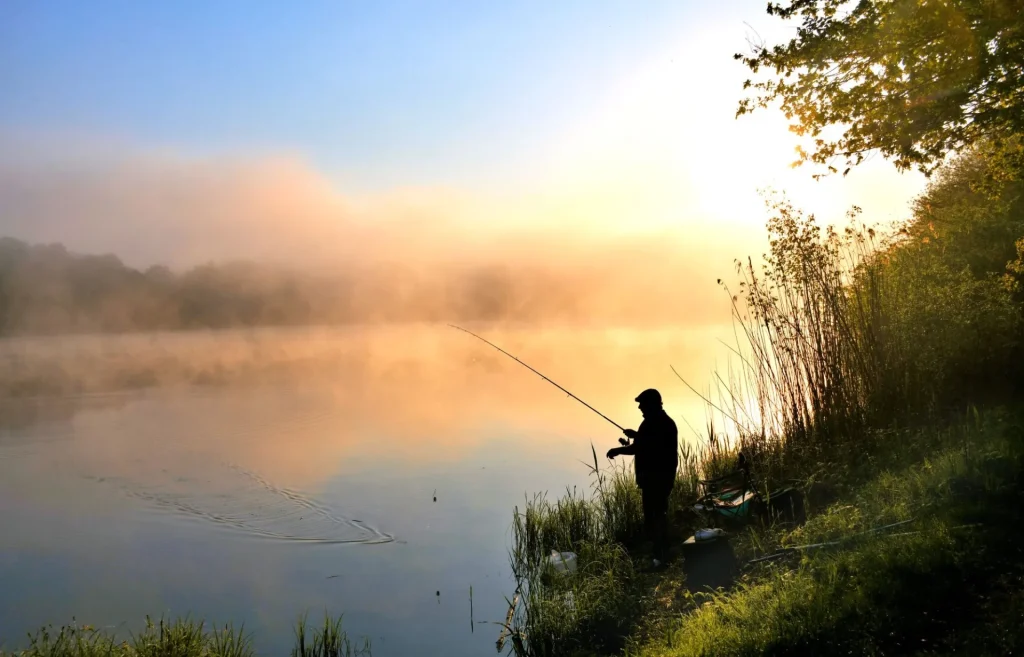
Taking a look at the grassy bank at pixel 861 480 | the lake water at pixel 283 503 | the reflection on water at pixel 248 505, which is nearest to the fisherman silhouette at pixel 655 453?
the grassy bank at pixel 861 480

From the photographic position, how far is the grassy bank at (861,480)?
5.40 metres

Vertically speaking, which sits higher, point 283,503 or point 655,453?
point 655,453

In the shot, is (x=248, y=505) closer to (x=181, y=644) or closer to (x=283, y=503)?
(x=283, y=503)

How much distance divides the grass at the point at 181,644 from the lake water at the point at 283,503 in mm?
383

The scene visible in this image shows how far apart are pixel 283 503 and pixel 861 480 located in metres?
12.0

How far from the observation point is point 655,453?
8602mm

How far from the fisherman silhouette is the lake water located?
2.75 meters

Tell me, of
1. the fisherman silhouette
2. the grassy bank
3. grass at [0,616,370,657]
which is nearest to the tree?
the grassy bank

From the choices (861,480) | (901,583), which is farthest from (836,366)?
(901,583)

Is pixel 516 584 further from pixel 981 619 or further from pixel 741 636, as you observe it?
pixel 981 619

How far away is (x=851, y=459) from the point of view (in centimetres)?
1024

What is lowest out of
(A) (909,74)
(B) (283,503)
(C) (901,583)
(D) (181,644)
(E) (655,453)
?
(D) (181,644)

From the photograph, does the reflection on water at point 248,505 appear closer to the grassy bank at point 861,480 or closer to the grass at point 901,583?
the grassy bank at point 861,480

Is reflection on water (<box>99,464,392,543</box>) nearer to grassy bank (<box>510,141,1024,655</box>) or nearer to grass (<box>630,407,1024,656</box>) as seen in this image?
grassy bank (<box>510,141,1024,655</box>)
